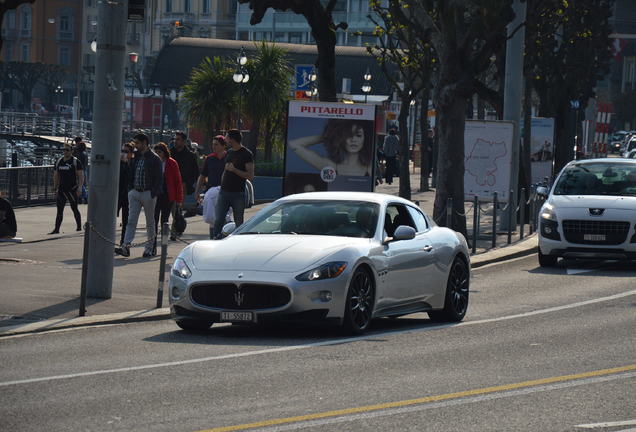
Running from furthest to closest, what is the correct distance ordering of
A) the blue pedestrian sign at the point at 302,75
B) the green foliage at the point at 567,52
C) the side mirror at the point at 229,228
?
the blue pedestrian sign at the point at 302,75
the green foliage at the point at 567,52
the side mirror at the point at 229,228

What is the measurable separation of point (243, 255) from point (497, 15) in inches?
495

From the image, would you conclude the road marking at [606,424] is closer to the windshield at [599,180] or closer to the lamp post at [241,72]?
the windshield at [599,180]

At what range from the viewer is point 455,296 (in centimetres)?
1590

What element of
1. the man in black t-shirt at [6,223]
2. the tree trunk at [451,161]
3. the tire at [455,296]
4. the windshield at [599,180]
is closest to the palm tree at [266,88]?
the tree trunk at [451,161]

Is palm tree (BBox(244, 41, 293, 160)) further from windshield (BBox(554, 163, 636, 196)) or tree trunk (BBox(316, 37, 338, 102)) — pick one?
windshield (BBox(554, 163, 636, 196))

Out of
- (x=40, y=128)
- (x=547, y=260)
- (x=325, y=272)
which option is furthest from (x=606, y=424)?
(x=40, y=128)

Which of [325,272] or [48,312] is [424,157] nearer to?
[48,312]

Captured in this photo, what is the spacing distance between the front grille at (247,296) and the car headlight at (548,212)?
10619 millimetres

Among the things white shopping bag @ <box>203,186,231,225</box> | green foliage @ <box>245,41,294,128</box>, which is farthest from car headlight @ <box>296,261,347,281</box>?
green foliage @ <box>245,41,294,128</box>

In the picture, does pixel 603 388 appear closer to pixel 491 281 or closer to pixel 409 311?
pixel 409 311

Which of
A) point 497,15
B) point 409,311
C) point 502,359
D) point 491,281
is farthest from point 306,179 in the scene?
point 502,359

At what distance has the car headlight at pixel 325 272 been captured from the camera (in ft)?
44.0

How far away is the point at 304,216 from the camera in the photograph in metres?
14.8

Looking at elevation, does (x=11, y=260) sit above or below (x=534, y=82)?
below
